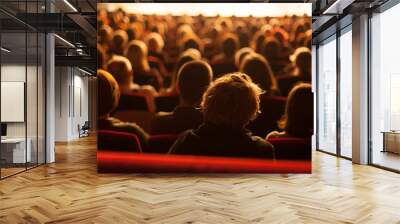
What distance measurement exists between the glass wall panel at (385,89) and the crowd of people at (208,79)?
1.81 metres

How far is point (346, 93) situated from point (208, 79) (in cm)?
412

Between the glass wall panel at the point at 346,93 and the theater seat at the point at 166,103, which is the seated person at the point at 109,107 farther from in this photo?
the glass wall panel at the point at 346,93

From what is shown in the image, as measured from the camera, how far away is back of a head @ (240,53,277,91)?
7.00 m

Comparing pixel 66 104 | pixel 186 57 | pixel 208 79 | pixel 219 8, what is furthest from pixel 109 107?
pixel 66 104

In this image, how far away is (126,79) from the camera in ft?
22.8

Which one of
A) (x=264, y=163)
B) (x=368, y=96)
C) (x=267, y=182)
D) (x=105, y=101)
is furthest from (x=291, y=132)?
(x=105, y=101)

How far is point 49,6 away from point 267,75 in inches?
192

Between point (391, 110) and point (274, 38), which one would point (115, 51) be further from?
point (391, 110)

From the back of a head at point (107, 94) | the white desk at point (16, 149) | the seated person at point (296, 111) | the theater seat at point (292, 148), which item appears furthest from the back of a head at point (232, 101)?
the white desk at point (16, 149)

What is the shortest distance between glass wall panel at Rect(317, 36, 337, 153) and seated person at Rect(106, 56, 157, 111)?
5.44 meters

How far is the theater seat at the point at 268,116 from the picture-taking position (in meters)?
6.97

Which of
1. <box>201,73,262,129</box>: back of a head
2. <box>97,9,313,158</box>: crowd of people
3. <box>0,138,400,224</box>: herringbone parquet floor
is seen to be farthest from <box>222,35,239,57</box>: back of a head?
<box>0,138,400,224</box>: herringbone parquet floor

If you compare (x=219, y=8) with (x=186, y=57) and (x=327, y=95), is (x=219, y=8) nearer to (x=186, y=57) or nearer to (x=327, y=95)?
(x=186, y=57)

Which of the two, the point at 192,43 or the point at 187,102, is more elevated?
the point at 192,43
